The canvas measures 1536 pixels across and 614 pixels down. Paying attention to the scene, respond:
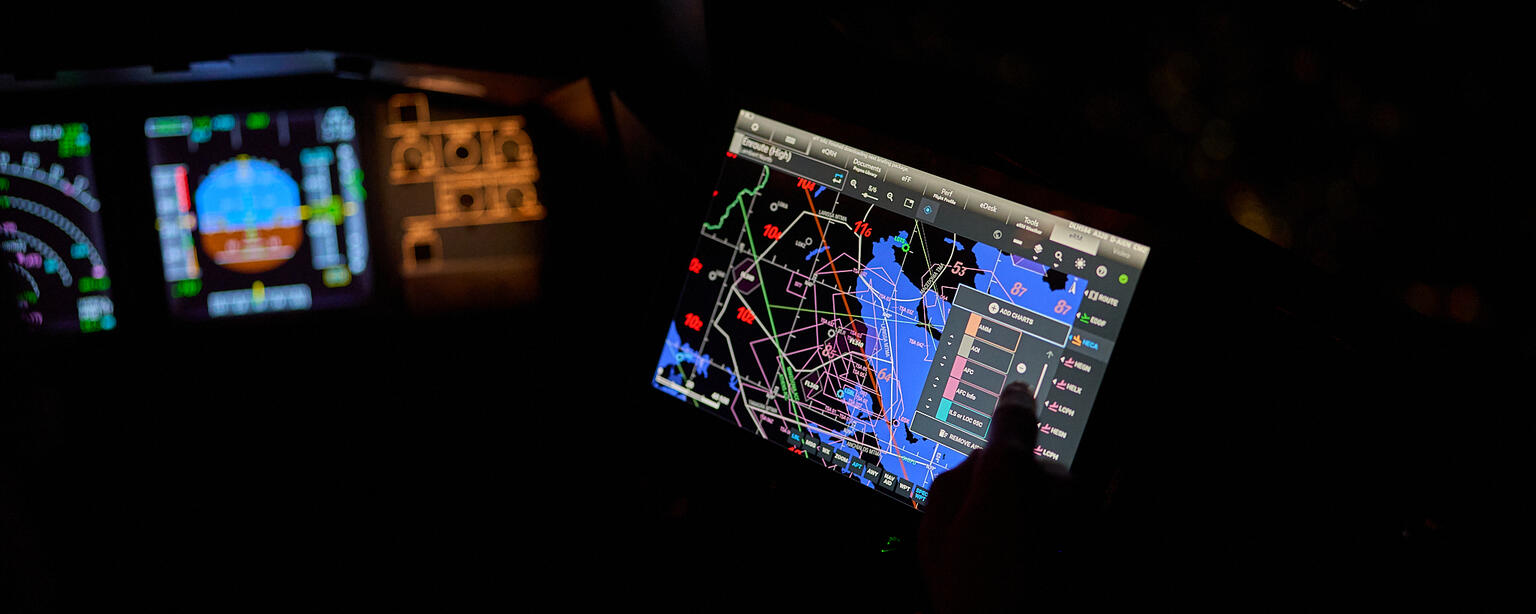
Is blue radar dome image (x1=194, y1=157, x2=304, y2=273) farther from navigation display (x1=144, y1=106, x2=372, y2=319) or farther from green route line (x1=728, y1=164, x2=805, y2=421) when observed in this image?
green route line (x1=728, y1=164, x2=805, y2=421)

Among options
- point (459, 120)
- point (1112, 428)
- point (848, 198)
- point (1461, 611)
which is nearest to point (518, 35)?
point (459, 120)

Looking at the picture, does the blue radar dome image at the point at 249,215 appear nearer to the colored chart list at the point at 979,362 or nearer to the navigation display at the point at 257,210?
the navigation display at the point at 257,210

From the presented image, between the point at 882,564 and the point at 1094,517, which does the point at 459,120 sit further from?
the point at 1094,517

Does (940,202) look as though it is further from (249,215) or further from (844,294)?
(249,215)

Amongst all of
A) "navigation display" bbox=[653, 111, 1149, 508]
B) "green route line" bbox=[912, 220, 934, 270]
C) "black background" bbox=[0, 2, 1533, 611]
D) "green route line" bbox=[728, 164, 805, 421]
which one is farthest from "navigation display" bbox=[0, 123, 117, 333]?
"green route line" bbox=[912, 220, 934, 270]

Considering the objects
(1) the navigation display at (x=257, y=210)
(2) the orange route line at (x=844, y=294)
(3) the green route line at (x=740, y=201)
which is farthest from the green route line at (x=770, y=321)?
(1) the navigation display at (x=257, y=210)

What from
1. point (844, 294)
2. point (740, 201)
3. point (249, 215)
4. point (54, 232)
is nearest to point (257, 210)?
point (249, 215)
